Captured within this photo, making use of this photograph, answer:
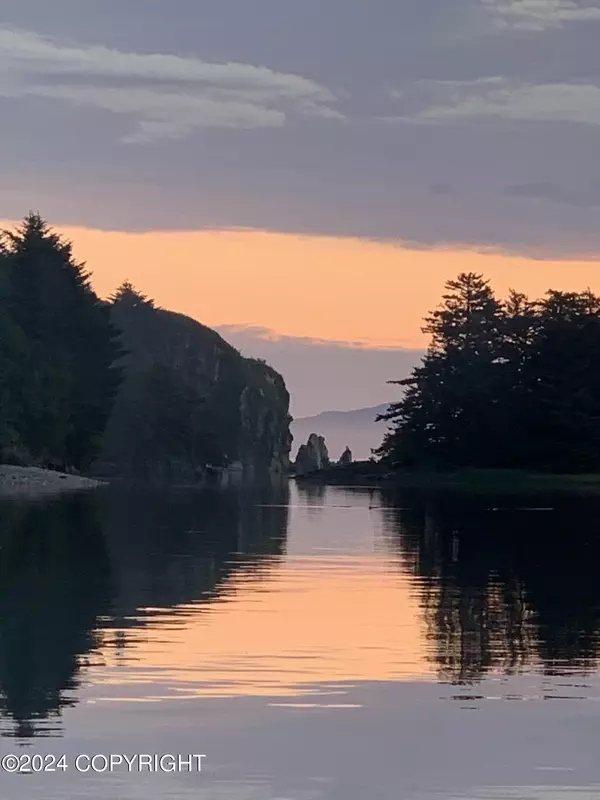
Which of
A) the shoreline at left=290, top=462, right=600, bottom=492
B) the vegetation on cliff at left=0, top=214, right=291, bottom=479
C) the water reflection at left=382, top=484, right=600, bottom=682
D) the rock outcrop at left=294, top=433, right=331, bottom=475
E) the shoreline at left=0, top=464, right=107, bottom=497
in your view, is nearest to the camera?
the water reflection at left=382, top=484, right=600, bottom=682

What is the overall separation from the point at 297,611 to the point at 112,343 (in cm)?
7319

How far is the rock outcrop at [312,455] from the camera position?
576 feet

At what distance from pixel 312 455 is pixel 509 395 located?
283ft

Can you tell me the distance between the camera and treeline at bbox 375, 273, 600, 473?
90250 mm

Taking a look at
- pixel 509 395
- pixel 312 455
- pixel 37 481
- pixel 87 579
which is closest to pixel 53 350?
pixel 37 481

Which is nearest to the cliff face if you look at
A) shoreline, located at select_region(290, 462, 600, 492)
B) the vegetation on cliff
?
the vegetation on cliff

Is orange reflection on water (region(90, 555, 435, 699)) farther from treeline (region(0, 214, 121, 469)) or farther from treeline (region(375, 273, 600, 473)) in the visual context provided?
treeline (region(375, 273, 600, 473))

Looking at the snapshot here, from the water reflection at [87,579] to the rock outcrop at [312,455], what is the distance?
136m

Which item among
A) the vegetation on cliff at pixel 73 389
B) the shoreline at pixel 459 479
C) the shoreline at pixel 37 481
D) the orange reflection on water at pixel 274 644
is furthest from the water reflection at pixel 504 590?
the shoreline at pixel 459 479

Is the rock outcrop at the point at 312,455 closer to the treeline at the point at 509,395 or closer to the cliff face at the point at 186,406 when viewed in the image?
the cliff face at the point at 186,406

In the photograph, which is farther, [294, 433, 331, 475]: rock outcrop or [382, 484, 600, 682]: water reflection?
[294, 433, 331, 475]: rock outcrop

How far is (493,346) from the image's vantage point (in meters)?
99.9

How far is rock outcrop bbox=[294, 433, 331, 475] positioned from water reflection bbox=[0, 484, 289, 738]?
136m

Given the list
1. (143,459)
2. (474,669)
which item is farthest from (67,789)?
(143,459)
